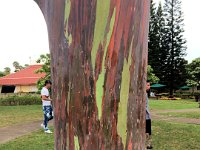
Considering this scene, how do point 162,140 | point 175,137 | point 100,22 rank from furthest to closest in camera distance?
point 175,137
point 162,140
point 100,22

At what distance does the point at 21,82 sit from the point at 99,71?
44.1 meters

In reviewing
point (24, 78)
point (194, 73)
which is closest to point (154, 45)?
point (194, 73)

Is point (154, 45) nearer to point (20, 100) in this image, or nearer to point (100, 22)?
point (20, 100)

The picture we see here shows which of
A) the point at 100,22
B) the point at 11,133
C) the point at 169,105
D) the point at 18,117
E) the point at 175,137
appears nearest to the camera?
the point at 100,22

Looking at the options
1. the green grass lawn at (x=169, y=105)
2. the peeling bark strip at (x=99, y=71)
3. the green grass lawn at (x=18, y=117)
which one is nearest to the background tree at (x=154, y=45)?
the green grass lawn at (x=169, y=105)

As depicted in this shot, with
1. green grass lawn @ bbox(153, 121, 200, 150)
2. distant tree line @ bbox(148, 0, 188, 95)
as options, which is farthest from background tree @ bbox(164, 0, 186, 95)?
green grass lawn @ bbox(153, 121, 200, 150)

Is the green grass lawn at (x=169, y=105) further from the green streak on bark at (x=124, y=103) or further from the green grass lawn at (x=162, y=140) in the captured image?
the green streak on bark at (x=124, y=103)

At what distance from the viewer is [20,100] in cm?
2883

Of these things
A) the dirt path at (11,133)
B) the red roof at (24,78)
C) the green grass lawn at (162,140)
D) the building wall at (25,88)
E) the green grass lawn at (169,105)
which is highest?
the red roof at (24,78)

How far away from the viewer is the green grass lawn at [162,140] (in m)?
8.62

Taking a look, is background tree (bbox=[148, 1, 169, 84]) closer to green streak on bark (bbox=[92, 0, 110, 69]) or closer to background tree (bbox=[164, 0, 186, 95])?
background tree (bbox=[164, 0, 186, 95])

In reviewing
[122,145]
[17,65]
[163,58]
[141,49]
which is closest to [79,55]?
[141,49]

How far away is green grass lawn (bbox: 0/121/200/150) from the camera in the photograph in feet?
28.3

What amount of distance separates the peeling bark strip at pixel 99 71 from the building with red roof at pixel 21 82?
137ft
